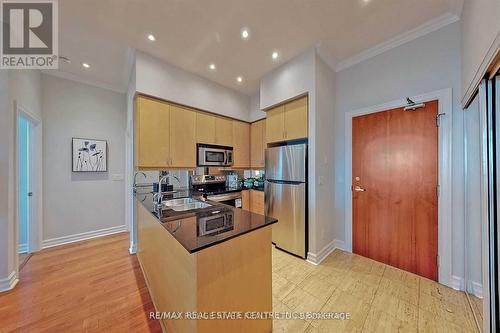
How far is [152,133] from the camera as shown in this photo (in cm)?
271

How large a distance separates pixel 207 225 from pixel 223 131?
8.70ft

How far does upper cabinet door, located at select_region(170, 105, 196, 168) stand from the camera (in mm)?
2945

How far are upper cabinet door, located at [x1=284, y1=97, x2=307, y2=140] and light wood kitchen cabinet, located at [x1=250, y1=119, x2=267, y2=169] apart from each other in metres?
1.05

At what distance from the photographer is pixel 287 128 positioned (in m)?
2.93

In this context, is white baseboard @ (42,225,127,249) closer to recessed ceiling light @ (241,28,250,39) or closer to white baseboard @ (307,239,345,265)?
white baseboard @ (307,239,345,265)

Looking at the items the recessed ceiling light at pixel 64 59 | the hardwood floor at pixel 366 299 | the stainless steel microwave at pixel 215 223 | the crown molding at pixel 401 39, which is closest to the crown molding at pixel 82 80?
the recessed ceiling light at pixel 64 59

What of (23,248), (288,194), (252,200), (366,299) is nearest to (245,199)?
(252,200)

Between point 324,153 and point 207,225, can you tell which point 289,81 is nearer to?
point 324,153

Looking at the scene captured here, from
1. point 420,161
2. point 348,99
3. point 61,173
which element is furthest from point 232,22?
point 61,173

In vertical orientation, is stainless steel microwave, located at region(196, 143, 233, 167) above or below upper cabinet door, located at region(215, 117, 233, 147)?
below

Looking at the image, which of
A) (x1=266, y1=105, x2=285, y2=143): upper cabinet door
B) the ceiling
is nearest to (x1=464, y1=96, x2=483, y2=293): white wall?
the ceiling

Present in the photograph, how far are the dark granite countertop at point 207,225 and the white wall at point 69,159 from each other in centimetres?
278

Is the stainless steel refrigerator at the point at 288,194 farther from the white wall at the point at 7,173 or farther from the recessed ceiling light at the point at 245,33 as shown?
the white wall at the point at 7,173

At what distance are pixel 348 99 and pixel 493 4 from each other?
175 cm
